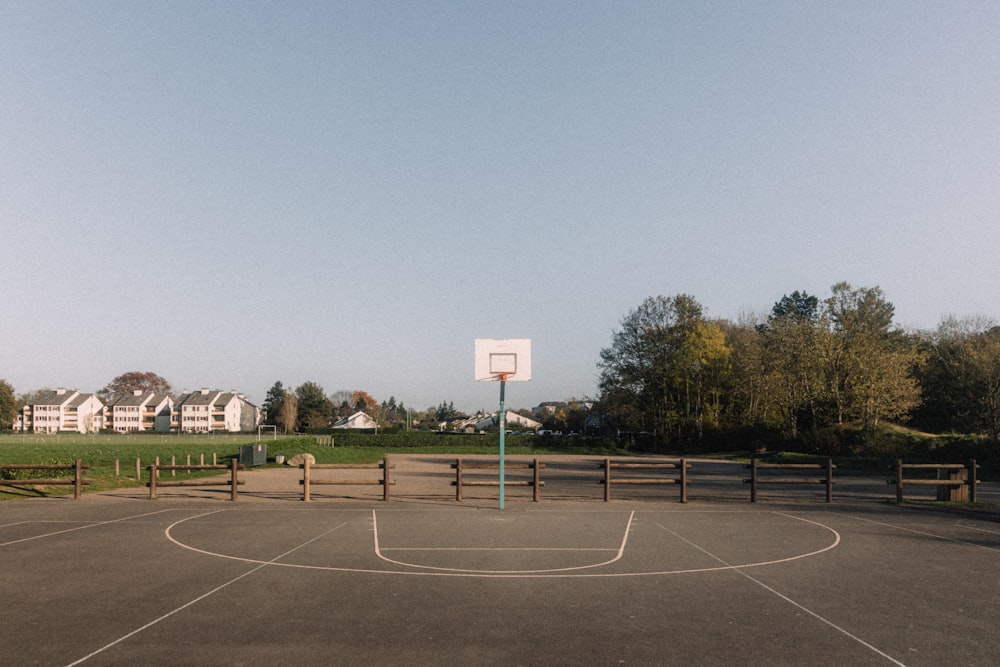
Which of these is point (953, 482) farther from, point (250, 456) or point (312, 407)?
point (312, 407)

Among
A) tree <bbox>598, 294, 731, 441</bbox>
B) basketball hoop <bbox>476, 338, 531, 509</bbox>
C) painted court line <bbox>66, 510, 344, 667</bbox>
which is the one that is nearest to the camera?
painted court line <bbox>66, 510, 344, 667</bbox>

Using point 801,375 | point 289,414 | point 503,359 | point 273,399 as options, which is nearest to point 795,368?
point 801,375

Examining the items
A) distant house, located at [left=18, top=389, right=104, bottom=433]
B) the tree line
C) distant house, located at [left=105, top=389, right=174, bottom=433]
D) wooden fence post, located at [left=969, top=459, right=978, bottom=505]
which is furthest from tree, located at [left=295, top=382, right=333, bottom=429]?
wooden fence post, located at [left=969, top=459, right=978, bottom=505]

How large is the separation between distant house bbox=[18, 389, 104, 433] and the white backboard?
14026 cm

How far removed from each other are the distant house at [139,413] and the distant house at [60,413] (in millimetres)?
3795

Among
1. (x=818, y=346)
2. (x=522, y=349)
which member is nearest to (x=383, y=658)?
(x=522, y=349)

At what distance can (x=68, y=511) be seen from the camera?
18.5 metres

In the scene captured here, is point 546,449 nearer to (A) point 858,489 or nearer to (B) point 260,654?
(A) point 858,489

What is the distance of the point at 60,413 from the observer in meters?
138

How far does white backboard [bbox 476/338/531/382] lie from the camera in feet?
67.4

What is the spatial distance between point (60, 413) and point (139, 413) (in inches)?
554

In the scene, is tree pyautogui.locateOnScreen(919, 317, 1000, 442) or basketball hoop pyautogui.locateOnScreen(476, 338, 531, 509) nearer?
basketball hoop pyautogui.locateOnScreen(476, 338, 531, 509)

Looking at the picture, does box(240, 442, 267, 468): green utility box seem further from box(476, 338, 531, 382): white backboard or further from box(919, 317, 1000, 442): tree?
box(919, 317, 1000, 442): tree

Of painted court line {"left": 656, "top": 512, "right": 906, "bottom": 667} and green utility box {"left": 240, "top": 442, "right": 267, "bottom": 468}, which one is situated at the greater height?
painted court line {"left": 656, "top": 512, "right": 906, "bottom": 667}
